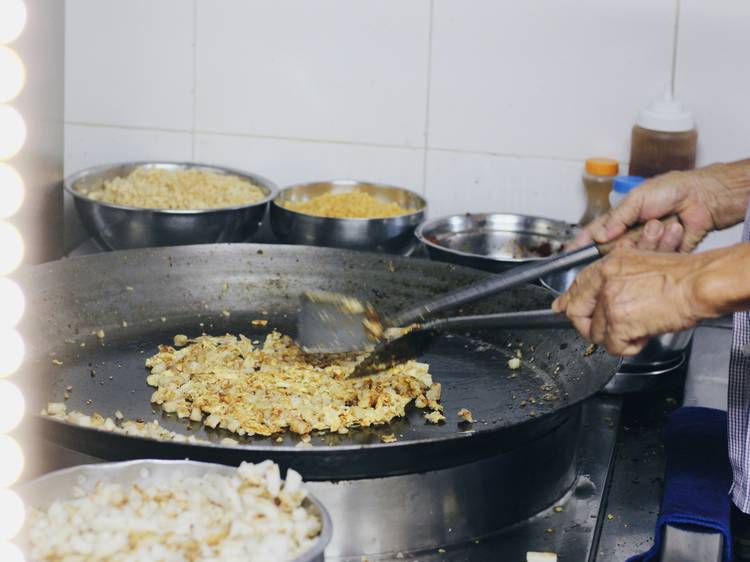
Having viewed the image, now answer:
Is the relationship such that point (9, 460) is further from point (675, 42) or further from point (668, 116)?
point (675, 42)

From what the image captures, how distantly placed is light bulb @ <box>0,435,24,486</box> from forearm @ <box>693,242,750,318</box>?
929 mm

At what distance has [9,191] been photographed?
2.10 feet

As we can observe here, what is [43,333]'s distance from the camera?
198 cm

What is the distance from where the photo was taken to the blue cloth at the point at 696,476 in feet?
4.83

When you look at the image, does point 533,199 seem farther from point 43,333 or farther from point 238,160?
point 43,333

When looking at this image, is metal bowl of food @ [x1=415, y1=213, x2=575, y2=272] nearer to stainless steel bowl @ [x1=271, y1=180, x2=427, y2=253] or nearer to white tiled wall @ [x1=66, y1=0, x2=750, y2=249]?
stainless steel bowl @ [x1=271, y1=180, x2=427, y2=253]

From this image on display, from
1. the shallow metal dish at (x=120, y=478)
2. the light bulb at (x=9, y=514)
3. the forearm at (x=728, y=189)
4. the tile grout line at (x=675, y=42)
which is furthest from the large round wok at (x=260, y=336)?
the tile grout line at (x=675, y=42)

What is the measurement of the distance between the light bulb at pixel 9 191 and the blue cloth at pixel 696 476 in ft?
3.76

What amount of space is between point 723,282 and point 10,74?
0.96 metres

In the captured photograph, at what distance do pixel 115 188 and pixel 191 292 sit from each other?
0.48 metres

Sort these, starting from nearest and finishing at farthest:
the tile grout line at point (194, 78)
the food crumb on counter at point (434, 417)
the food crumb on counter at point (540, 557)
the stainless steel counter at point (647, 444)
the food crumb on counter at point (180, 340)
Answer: the food crumb on counter at point (540, 557) < the stainless steel counter at point (647, 444) < the food crumb on counter at point (434, 417) < the food crumb on counter at point (180, 340) < the tile grout line at point (194, 78)

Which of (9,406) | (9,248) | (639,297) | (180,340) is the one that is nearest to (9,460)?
(9,406)

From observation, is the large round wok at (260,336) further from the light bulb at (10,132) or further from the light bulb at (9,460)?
the light bulb at (10,132)

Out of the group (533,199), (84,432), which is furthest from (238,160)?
(84,432)
